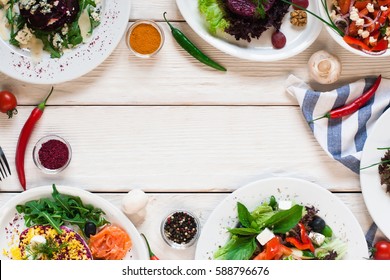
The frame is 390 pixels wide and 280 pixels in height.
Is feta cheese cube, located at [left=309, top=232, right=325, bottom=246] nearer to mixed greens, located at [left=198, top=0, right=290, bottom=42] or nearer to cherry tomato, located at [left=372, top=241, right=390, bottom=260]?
cherry tomato, located at [left=372, top=241, right=390, bottom=260]

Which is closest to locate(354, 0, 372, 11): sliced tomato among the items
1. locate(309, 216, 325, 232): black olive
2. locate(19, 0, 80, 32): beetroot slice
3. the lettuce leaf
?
the lettuce leaf

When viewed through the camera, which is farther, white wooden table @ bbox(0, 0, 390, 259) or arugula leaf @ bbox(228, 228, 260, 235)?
white wooden table @ bbox(0, 0, 390, 259)

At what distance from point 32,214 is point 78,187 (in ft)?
0.64

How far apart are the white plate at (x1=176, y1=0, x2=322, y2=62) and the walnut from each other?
0.02 meters

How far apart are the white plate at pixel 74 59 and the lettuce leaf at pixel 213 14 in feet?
0.96

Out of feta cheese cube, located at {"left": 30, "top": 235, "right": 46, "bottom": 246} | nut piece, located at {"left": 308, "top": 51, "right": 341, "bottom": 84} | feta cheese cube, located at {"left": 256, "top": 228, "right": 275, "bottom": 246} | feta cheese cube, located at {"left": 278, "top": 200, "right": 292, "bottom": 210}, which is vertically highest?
nut piece, located at {"left": 308, "top": 51, "right": 341, "bottom": 84}

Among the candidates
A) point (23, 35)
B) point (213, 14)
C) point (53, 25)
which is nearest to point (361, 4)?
point (213, 14)

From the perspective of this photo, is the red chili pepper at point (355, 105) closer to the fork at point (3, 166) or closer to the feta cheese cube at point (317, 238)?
the feta cheese cube at point (317, 238)

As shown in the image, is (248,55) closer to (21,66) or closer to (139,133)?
(139,133)

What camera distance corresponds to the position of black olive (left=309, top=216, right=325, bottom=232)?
2365mm

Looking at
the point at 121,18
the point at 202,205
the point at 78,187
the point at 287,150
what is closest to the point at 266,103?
the point at 287,150

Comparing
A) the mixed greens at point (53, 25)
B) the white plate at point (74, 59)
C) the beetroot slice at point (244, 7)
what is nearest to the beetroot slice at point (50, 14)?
the mixed greens at point (53, 25)

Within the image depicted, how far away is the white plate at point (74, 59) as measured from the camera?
235 centimetres

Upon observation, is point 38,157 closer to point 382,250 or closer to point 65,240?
point 65,240
